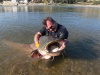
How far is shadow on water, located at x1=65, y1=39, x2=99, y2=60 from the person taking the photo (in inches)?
373

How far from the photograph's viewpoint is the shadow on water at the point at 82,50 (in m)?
9.48

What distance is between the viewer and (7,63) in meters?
8.33

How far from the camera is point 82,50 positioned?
34.6ft

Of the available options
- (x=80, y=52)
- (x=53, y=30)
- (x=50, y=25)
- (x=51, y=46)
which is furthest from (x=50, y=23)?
(x=80, y=52)

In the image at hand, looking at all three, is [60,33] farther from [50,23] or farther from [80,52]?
[80,52]

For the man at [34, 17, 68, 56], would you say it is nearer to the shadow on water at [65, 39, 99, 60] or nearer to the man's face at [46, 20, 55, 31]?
the man's face at [46, 20, 55, 31]

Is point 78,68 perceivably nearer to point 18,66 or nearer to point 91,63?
point 91,63

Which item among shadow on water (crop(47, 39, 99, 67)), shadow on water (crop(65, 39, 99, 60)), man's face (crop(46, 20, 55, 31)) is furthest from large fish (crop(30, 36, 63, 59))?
shadow on water (crop(65, 39, 99, 60))

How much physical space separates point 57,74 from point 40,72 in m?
0.73

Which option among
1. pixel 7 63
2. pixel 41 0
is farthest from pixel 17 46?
pixel 41 0

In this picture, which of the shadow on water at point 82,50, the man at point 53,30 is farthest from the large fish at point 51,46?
the shadow on water at point 82,50

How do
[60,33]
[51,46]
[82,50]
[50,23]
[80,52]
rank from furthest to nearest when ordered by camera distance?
1. [82,50]
2. [80,52]
3. [60,33]
4. [50,23]
5. [51,46]

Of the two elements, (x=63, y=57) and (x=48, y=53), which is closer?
(x=48, y=53)

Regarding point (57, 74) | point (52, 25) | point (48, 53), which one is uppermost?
point (52, 25)
